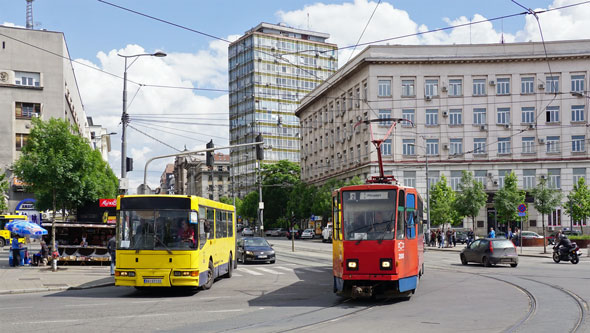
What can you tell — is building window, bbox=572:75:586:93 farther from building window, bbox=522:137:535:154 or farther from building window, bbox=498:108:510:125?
building window, bbox=498:108:510:125

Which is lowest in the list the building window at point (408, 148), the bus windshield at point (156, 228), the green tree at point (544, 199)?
the bus windshield at point (156, 228)

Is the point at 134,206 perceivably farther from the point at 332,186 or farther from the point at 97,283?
the point at 332,186

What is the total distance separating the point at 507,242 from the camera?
96.4 feet

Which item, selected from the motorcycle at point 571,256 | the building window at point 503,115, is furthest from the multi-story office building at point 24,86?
the motorcycle at point 571,256

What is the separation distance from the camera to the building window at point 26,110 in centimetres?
5938

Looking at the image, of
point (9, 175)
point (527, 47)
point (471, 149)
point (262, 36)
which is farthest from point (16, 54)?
point (262, 36)

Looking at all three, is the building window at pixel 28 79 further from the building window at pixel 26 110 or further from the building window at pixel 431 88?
the building window at pixel 431 88

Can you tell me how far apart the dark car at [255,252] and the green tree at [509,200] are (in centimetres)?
2867

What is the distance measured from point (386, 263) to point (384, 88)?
5070cm

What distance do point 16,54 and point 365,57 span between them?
31860 millimetres

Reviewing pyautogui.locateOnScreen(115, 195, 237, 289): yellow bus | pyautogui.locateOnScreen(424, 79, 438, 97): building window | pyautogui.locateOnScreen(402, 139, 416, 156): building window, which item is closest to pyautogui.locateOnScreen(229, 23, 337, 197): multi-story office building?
pyautogui.locateOnScreen(424, 79, 438, 97): building window

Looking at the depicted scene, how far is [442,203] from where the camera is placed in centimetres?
5700

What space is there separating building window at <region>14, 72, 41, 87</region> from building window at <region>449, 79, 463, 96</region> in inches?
1502

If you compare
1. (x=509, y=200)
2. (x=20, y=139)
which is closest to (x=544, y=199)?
(x=509, y=200)
